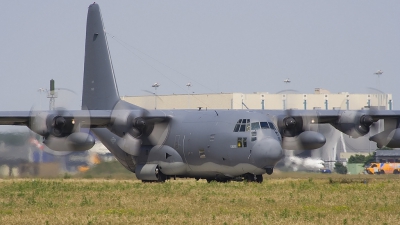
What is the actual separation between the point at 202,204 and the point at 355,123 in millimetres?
13415

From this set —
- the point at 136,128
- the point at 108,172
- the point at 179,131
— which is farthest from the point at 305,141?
the point at 108,172

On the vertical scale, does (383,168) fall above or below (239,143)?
below

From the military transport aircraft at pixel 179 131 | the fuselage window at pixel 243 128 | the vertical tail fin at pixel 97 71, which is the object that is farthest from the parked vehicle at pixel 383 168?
the fuselage window at pixel 243 128

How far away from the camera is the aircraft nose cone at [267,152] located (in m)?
27.0

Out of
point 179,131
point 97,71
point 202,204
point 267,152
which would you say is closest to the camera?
point 202,204

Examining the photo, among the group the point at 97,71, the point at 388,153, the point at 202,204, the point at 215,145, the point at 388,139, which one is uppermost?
the point at 97,71

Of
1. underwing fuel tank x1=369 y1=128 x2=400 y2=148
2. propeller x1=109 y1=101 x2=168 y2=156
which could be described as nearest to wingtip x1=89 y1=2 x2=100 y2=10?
propeller x1=109 y1=101 x2=168 y2=156

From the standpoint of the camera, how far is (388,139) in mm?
32188

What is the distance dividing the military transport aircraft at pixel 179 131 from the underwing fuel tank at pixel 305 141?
0.15 ft

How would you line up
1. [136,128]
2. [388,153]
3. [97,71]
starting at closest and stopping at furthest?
[136,128], [97,71], [388,153]

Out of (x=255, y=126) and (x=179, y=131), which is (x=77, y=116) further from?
(x=255, y=126)

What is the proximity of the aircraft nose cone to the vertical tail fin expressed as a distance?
32.0ft

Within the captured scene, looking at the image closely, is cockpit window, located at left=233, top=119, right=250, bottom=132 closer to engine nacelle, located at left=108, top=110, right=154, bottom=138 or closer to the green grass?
engine nacelle, located at left=108, top=110, right=154, bottom=138

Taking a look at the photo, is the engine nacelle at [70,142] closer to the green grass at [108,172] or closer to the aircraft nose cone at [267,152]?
the green grass at [108,172]
